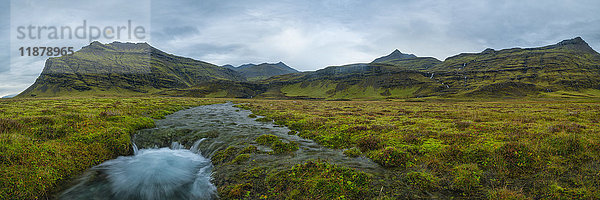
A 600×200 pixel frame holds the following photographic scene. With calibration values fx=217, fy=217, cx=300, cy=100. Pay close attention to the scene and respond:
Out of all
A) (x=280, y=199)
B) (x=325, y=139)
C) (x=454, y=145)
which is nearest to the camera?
(x=280, y=199)

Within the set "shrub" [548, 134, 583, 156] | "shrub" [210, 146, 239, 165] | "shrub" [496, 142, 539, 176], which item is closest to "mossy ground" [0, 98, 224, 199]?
"shrub" [210, 146, 239, 165]

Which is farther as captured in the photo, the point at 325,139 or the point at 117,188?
the point at 325,139

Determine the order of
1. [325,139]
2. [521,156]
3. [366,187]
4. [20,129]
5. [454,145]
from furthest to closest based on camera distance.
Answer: [325,139], [20,129], [454,145], [521,156], [366,187]

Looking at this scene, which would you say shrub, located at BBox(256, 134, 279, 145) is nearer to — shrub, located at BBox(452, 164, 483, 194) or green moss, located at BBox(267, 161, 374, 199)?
green moss, located at BBox(267, 161, 374, 199)

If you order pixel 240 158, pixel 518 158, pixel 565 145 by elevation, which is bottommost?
pixel 240 158

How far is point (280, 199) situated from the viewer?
8219mm

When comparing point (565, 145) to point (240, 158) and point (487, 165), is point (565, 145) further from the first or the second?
point (240, 158)

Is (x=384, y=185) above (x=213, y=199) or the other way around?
above

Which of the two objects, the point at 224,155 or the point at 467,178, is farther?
the point at 224,155

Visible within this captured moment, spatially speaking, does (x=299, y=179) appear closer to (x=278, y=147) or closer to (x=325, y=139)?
(x=278, y=147)

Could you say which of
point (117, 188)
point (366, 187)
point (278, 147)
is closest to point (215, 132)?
point (278, 147)

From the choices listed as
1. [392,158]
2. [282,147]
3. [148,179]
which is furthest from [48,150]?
[392,158]

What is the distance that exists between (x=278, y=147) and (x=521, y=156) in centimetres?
1291

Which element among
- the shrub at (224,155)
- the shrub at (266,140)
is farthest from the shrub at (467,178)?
the shrub at (224,155)
